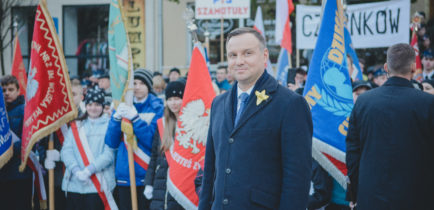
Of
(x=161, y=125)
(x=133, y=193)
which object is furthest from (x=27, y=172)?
(x=161, y=125)

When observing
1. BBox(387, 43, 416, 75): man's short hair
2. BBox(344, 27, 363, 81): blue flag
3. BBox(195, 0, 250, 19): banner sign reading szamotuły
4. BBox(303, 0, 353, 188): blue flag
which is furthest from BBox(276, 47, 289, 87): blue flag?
BBox(387, 43, 416, 75): man's short hair

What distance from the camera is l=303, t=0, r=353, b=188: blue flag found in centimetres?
434

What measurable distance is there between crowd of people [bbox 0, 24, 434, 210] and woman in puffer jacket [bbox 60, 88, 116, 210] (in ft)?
0.04

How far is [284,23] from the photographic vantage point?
8484mm

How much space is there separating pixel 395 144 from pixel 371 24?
5.52 meters

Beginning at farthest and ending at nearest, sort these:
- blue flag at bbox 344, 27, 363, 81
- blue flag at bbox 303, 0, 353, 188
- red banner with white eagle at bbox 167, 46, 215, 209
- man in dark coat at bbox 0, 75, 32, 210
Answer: blue flag at bbox 344, 27, 363, 81, man in dark coat at bbox 0, 75, 32, 210, red banner with white eagle at bbox 167, 46, 215, 209, blue flag at bbox 303, 0, 353, 188

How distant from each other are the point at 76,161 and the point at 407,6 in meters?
6.06

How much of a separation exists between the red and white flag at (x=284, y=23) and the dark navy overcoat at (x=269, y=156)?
5650mm

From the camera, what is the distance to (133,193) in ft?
17.0

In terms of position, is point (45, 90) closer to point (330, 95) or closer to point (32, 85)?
point (32, 85)

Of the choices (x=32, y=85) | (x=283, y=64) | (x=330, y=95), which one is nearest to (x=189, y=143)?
(x=330, y=95)

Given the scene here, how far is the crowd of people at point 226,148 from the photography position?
104 inches

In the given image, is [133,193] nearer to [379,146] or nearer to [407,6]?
[379,146]

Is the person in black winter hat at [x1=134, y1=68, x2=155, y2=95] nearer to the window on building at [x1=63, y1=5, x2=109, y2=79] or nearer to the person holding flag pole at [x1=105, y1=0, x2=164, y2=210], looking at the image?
the person holding flag pole at [x1=105, y1=0, x2=164, y2=210]
